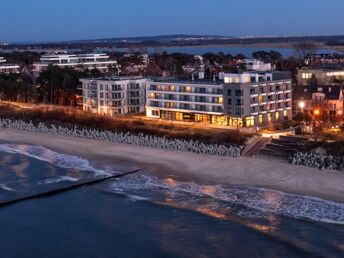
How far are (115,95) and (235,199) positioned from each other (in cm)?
2229

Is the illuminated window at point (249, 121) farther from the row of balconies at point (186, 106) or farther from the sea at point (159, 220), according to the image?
the sea at point (159, 220)

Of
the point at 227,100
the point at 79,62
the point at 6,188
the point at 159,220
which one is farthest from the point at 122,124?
the point at 79,62

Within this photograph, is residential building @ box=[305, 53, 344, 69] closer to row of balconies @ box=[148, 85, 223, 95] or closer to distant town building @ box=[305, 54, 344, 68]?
distant town building @ box=[305, 54, 344, 68]

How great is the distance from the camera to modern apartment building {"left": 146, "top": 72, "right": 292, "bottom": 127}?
36000mm

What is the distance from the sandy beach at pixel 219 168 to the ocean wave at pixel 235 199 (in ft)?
2.70

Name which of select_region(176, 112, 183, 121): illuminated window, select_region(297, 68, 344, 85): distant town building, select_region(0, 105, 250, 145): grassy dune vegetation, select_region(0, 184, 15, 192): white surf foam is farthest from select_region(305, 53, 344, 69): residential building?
select_region(0, 184, 15, 192): white surf foam

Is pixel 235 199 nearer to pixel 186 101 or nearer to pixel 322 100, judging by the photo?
pixel 186 101

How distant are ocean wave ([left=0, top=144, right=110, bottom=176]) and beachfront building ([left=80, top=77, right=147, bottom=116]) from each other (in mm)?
8933

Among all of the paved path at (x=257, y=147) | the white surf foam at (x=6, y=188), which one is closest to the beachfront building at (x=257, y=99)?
the paved path at (x=257, y=147)

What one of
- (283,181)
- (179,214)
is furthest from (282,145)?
(179,214)

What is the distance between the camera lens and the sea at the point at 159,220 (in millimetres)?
17219

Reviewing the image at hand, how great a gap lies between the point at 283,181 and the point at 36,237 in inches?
418

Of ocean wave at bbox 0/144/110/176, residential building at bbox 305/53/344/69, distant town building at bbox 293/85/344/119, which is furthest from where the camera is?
residential building at bbox 305/53/344/69

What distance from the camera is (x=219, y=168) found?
27.1 meters
